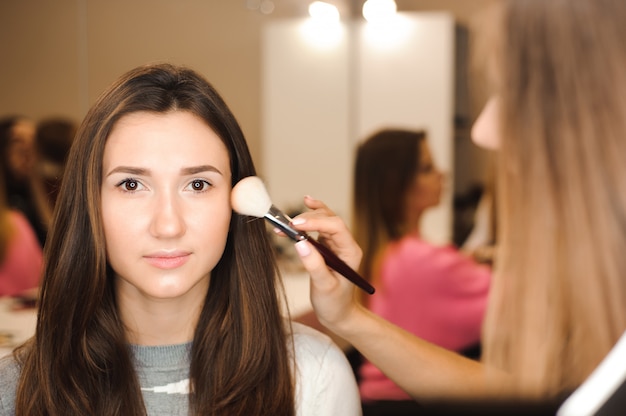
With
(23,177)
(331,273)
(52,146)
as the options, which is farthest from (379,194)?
(52,146)

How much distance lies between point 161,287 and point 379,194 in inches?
37.7

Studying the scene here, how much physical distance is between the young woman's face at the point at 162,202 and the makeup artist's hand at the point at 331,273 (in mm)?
122

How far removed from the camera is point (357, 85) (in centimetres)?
270

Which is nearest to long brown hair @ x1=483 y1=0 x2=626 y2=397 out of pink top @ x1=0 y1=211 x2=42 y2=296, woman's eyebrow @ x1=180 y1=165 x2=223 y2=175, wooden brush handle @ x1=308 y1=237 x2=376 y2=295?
wooden brush handle @ x1=308 y1=237 x2=376 y2=295

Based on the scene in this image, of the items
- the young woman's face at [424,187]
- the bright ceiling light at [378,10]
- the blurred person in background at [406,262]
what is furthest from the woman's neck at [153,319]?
the bright ceiling light at [378,10]

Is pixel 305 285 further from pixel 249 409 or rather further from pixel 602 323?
pixel 602 323

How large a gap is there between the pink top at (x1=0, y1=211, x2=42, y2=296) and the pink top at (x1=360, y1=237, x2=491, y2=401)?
3.64 ft

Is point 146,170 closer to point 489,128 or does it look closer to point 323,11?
point 489,128

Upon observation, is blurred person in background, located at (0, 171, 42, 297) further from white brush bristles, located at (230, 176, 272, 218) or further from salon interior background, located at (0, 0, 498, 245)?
white brush bristles, located at (230, 176, 272, 218)

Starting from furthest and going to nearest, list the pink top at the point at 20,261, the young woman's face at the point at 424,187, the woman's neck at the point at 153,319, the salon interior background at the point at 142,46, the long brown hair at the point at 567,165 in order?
the salon interior background at the point at 142,46 < the pink top at the point at 20,261 < the young woman's face at the point at 424,187 < the woman's neck at the point at 153,319 < the long brown hair at the point at 567,165

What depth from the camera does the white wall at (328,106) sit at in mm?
2650

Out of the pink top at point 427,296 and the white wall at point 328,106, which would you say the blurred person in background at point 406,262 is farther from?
the white wall at point 328,106

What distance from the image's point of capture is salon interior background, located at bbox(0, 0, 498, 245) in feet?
8.89

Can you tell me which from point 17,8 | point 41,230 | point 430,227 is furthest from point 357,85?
point 17,8
